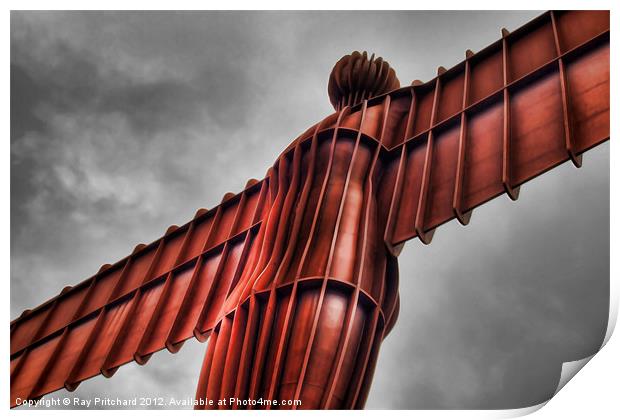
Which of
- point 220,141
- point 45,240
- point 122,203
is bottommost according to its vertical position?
point 45,240

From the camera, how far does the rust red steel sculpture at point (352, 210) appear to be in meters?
11.4

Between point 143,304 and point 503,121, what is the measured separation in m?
7.75

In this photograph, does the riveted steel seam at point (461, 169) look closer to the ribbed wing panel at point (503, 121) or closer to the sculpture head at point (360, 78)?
the ribbed wing panel at point (503, 121)

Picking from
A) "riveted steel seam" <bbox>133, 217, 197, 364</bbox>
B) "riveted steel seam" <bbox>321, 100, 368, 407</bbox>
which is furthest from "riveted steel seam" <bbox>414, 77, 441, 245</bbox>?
"riveted steel seam" <bbox>133, 217, 197, 364</bbox>

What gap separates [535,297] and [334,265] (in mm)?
2981

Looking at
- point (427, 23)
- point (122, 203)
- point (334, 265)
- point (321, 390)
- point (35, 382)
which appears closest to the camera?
point (321, 390)

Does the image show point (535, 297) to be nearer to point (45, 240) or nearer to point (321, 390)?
point (321, 390)

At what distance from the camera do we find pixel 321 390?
1092cm

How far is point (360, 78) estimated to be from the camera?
15633 millimetres

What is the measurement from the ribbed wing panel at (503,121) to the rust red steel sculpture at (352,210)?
2 centimetres

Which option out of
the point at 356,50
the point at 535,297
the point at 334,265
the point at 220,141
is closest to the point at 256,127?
the point at 220,141

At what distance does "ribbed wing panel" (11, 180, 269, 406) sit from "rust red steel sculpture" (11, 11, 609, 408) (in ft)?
0.13

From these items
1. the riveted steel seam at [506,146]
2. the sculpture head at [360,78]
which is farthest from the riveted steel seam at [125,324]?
the riveted steel seam at [506,146]

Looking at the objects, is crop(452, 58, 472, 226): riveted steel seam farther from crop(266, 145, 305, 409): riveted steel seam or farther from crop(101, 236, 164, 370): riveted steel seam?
crop(101, 236, 164, 370): riveted steel seam
